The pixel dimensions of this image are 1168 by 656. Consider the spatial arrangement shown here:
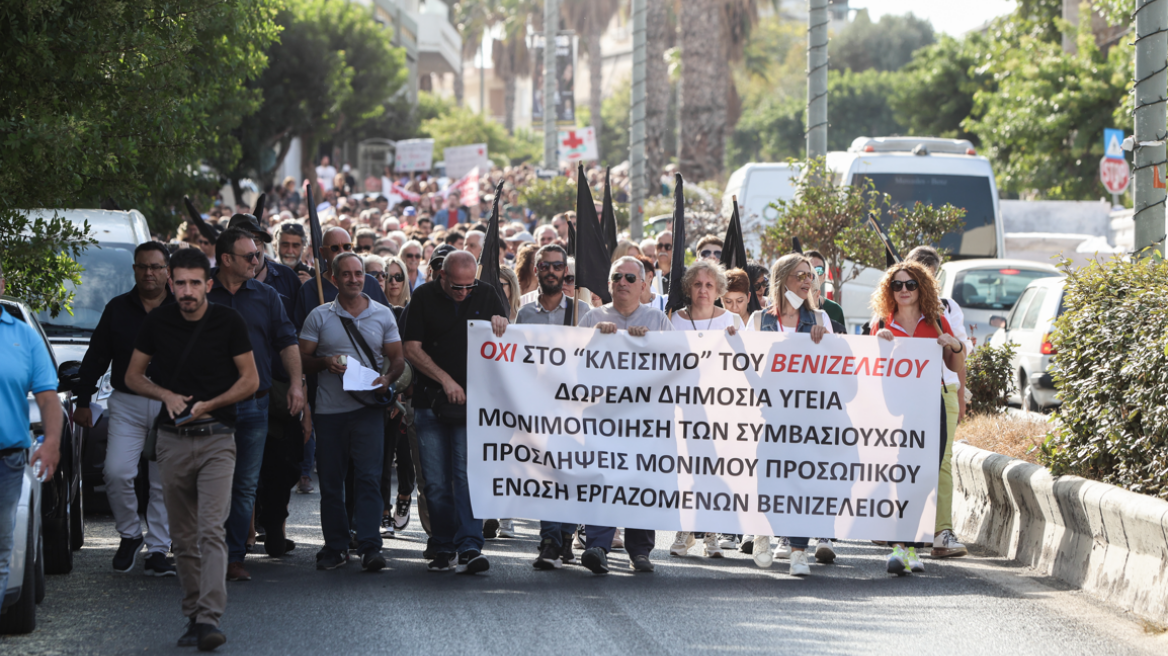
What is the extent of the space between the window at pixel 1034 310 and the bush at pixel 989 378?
361cm

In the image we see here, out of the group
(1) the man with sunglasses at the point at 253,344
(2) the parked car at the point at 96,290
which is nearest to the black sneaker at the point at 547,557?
(1) the man with sunglasses at the point at 253,344

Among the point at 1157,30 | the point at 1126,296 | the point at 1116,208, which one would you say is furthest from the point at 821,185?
the point at 1116,208

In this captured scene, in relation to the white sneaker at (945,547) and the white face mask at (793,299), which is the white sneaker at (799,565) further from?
the white face mask at (793,299)

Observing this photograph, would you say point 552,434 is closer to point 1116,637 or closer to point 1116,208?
point 1116,637

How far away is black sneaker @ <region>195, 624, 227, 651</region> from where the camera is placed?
6.28 metres

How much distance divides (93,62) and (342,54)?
1144 inches

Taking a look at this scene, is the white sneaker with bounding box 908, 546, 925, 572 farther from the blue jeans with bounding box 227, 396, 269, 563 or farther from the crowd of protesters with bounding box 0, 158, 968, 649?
the blue jeans with bounding box 227, 396, 269, 563

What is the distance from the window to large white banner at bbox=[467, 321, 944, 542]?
8.42 m

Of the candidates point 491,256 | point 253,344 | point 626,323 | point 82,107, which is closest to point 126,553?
point 253,344

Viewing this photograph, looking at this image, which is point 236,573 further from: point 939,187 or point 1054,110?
point 1054,110

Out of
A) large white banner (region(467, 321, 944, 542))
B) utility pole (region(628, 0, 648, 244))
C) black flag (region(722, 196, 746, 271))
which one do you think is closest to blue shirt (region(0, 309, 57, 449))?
large white banner (region(467, 321, 944, 542))

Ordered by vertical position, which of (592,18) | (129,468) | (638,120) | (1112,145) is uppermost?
(592,18)

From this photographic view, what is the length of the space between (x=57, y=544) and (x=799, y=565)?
13.3 ft

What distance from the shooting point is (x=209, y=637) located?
6273mm
